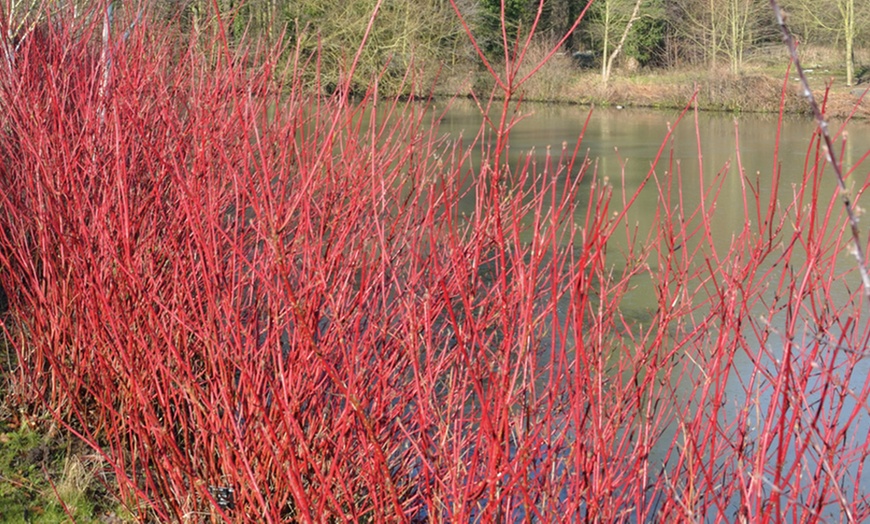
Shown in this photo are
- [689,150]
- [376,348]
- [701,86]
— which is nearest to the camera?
[376,348]

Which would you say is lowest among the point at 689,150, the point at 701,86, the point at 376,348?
the point at 689,150

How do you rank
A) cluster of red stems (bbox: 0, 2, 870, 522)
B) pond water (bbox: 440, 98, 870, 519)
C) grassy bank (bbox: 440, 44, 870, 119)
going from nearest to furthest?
cluster of red stems (bbox: 0, 2, 870, 522), pond water (bbox: 440, 98, 870, 519), grassy bank (bbox: 440, 44, 870, 119)

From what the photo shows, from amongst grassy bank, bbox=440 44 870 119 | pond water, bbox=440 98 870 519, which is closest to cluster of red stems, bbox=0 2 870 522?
pond water, bbox=440 98 870 519

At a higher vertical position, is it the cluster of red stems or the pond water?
the cluster of red stems

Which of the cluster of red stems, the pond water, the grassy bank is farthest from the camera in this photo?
the grassy bank

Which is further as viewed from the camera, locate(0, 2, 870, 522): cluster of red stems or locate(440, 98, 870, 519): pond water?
locate(440, 98, 870, 519): pond water

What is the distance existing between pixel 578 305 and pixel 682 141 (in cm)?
1666

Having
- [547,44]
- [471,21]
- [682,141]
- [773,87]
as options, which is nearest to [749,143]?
[682,141]

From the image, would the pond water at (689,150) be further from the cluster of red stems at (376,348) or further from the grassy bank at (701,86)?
the cluster of red stems at (376,348)

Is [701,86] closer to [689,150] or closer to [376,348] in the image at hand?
[689,150]

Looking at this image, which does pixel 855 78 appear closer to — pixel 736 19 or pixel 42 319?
pixel 736 19

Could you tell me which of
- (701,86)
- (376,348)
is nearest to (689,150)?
(701,86)

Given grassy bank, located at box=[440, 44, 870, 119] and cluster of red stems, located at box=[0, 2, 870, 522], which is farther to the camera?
grassy bank, located at box=[440, 44, 870, 119]

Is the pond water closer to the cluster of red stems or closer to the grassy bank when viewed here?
the grassy bank
